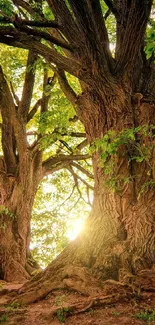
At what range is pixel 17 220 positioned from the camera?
8.59 metres

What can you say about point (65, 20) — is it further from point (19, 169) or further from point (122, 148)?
point (19, 169)

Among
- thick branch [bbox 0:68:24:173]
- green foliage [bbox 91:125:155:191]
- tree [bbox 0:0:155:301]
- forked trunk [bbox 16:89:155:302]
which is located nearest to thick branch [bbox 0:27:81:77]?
tree [bbox 0:0:155:301]

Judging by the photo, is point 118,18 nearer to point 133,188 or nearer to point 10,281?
point 133,188

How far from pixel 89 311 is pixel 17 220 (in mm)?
5020

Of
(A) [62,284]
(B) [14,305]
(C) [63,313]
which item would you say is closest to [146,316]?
(C) [63,313]

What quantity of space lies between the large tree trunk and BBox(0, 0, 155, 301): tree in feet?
9.79

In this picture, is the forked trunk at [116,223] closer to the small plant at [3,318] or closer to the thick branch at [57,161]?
the small plant at [3,318]

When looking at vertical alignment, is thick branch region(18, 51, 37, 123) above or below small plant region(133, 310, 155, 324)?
above

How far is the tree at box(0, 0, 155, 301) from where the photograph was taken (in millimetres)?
4754

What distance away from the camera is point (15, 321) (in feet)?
12.6

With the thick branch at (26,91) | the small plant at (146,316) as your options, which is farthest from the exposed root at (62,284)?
the thick branch at (26,91)

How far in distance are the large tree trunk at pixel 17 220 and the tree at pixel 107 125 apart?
298cm

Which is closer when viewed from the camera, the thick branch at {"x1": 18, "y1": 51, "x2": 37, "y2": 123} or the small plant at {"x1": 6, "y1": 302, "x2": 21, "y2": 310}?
the small plant at {"x1": 6, "y1": 302, "x2": 21, "y2": 310}

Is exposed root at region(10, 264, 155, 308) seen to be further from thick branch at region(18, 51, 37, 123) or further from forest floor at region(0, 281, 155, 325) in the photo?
thick branch at region(18, 51, 37, 123)
